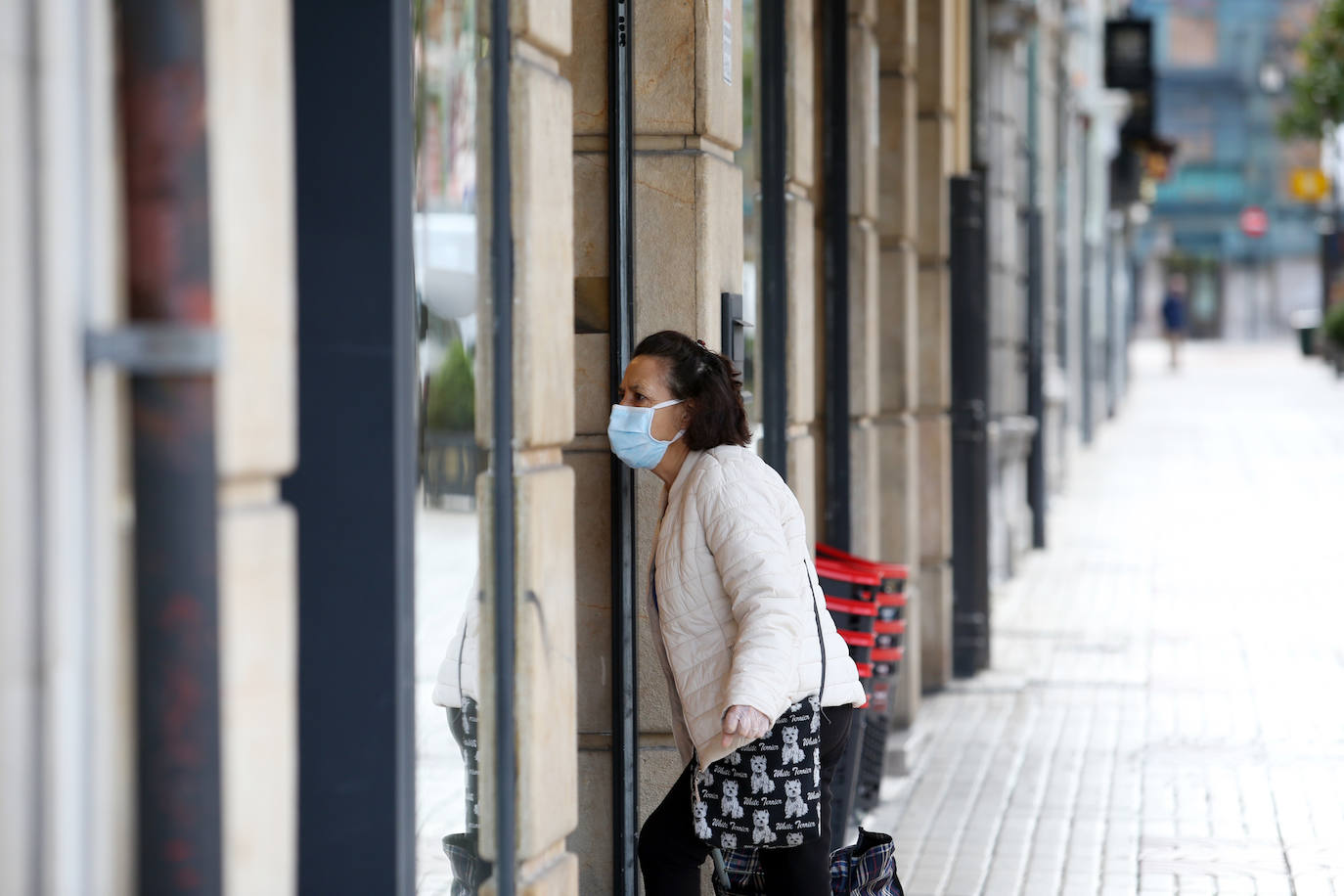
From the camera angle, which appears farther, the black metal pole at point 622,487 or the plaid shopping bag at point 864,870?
the black metal pole at point 622,487

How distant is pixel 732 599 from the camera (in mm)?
4074

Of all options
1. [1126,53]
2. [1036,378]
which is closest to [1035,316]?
[1036,378]

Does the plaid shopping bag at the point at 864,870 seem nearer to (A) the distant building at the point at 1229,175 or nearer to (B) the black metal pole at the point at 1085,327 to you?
(B) the black metal pole at the point at 1085,327

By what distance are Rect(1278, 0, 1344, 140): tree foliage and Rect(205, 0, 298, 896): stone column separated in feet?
85.9

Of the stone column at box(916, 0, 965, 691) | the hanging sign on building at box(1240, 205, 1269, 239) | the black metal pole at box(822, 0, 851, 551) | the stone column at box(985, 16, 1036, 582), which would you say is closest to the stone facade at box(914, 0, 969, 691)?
the stone column at box(916, 0, 965, 691)

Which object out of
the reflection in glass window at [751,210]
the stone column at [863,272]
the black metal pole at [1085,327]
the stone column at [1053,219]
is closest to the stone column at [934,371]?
the stone column at [863,272]

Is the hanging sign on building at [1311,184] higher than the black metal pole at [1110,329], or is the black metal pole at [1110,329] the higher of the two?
the hanging sign on building at [1311,184]

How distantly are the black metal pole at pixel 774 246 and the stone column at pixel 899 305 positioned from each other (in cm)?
252

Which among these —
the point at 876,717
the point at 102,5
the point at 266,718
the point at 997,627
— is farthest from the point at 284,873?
the point at 997,627

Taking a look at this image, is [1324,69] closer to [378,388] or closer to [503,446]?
[503,446]

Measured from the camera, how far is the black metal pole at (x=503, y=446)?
368 cm

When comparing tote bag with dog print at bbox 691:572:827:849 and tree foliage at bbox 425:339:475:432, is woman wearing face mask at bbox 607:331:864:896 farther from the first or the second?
tree foliage at bbox 425:339:475:432

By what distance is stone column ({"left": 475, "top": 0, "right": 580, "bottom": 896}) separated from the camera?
371cm

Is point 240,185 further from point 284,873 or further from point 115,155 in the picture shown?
point 284,873
